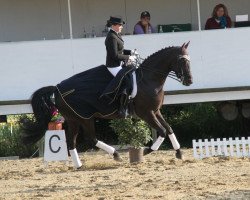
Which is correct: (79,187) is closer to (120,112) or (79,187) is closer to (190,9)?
(120,112)

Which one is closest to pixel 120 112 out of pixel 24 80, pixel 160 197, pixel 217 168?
pixel 217 168

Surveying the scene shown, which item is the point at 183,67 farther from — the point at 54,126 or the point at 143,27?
the point at 143,27

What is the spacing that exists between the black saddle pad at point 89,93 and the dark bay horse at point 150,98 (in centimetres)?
9

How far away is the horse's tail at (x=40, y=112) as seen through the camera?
15047mm

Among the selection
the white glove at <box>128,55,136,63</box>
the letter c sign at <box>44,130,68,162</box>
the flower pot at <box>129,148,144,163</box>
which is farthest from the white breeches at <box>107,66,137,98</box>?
the letter c sign at <box>44,130,68,162</box>

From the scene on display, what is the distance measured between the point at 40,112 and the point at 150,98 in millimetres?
2003

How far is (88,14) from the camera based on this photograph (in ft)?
68.1

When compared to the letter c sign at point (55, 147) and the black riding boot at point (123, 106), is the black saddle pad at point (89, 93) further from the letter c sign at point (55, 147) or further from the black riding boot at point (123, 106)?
the letter c sign at point (55, 147)

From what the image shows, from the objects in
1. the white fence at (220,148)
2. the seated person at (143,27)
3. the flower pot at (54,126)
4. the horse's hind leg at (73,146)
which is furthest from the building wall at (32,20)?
the white fence at (220,148)

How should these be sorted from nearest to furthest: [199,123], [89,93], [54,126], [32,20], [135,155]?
[89,93] → [135,155] → [54,126] → [32,20] → [199,123]

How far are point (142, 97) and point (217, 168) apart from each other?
1.79 m

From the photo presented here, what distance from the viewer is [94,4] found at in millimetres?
20750

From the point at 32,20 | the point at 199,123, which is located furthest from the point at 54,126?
the point at 199,123

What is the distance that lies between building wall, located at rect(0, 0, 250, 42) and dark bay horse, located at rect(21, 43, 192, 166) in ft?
19.1
